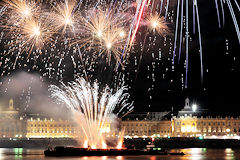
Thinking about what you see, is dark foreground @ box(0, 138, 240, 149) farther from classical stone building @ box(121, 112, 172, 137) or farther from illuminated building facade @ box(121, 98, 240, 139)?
classical stone building @ box(121, 112, 172, 137)

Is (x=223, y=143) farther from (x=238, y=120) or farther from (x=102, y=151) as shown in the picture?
(x=102, y=151)

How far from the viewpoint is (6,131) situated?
615ft

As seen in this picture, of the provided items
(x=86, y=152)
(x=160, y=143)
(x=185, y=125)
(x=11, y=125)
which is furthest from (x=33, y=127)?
(x=86, y=152)

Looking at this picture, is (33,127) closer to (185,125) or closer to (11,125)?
(11,125)

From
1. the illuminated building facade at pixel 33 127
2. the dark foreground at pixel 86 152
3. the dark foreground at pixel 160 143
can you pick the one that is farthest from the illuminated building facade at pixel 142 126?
the dark foreground at pixel 86 152

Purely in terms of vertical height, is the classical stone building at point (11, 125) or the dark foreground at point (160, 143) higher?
the classical stone building at point (11, 125)

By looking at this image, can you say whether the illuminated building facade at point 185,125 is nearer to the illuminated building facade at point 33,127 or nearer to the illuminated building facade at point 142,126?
the illuminated building facade at point 142,126

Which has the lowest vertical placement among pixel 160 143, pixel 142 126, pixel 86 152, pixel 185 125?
pixel 160 143

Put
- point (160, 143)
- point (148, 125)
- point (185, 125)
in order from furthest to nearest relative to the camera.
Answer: point (148, 125), point (185, 125), point (160, 143)

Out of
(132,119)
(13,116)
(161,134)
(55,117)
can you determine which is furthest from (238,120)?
(13,116)

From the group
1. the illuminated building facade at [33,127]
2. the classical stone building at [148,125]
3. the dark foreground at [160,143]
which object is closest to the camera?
the dark foreground at [160,143]

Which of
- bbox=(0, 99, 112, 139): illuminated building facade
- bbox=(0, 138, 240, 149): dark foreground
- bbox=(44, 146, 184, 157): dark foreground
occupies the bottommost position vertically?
bbox=(0, 138, 240, 149): dark foreground

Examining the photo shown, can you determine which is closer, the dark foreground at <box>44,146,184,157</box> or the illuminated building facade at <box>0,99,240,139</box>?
the dark foreground at <box>44,146,184,157</box>

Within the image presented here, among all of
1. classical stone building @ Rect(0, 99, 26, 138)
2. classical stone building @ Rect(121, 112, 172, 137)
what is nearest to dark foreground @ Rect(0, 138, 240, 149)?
classical stone building @ Rect(0, 99, 26, 138)
